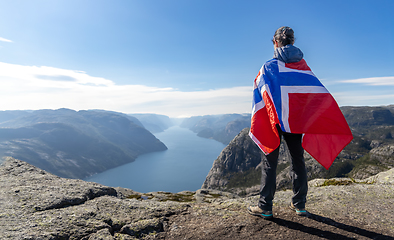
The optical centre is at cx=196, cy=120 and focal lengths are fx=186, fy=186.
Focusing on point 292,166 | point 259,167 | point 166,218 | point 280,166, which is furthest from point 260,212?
point 259,167

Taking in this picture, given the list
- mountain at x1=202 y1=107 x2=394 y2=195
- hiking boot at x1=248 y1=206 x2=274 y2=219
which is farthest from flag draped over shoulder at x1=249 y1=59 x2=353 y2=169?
mountain at x1=202 y1=107 x2=394 y2=195

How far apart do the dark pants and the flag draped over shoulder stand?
189mm

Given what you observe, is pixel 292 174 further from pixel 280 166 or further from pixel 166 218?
pixel 280 166

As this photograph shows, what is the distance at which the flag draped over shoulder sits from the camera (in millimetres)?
4027

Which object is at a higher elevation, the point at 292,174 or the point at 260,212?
the point at 292,174

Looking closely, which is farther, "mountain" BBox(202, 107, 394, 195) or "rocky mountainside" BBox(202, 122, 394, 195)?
"mountain" BBox(202, 107, 394, 195)

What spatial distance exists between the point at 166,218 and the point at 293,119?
358 centimetres

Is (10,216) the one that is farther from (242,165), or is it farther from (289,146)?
(242,165)

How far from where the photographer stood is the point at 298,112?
13.4 feet

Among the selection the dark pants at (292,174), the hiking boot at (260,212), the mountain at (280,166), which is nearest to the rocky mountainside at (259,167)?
the mountain at (280,166)

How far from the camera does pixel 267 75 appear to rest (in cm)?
432

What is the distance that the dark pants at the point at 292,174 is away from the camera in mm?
4160

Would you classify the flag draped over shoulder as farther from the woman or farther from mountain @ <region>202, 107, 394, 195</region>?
mountain @ <region>202, 107, 394, 195</region>

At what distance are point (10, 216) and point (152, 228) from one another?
2725 mm
